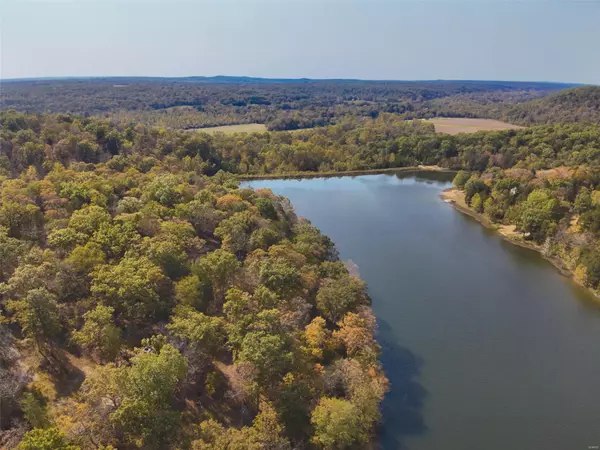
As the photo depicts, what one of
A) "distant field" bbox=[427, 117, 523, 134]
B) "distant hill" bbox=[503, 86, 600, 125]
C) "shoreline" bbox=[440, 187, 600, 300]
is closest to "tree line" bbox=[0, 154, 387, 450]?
"shoreline" bbox=[440, 187, 600, 300]

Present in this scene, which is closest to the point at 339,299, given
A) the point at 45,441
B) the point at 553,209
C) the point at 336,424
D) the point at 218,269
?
the point at 218,269

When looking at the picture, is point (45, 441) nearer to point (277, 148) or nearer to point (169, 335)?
point (169, 335)

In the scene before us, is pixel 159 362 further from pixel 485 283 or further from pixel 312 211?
pixel 312 211

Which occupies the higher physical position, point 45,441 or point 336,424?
point 45,441

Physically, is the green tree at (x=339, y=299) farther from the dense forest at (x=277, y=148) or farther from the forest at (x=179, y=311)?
the dense forest at (x=277, y=148)

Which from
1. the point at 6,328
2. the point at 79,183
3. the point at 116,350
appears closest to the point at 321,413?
the point at 116,350
